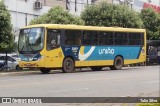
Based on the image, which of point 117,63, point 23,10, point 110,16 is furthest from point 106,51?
point 23,10

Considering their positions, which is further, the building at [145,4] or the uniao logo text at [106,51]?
the building at [145,4]

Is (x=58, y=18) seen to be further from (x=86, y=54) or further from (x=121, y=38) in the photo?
(x=86, y=54)

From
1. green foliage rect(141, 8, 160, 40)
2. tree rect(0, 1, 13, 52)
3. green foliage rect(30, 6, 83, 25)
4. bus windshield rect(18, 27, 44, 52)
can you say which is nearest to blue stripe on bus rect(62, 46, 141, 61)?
bus windshield rect(18, 27, 44, 52)

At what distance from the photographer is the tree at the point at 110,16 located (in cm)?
4375

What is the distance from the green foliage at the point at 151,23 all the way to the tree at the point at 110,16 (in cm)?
555

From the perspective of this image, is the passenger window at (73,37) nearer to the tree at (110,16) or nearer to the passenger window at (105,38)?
the passenger window at (105,38)

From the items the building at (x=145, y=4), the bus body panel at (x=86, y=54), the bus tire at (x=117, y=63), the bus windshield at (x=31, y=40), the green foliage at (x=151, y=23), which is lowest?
the bus tire at (x=117, y=63)

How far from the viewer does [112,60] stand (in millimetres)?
31859

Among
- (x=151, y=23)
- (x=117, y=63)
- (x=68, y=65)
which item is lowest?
A: (x=117, y=63)

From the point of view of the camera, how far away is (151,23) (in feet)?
168

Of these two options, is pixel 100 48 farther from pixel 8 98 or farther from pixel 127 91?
pixel 8 98

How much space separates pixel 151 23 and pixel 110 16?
29.5 feet

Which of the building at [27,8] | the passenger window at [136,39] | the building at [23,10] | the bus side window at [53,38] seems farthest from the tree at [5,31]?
the building at [23,10]

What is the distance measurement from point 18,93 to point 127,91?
3974 millimetres
